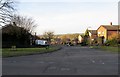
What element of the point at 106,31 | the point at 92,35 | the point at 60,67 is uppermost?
the point at 106,31

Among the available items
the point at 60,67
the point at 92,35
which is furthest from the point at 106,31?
the point at 60,67

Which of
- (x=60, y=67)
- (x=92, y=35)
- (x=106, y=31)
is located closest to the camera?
(x=60, y=67)

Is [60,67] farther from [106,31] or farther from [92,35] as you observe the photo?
[92,35]

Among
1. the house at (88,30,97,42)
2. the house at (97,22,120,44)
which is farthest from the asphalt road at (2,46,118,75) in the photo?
the house at (88,30,97,42)

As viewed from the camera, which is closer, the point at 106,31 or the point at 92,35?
the point at 106,31

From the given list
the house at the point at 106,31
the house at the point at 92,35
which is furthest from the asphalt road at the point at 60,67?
the house at the point at 92,35

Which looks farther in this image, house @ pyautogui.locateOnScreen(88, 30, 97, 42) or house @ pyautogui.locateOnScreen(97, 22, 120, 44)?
house @ pyautogui.locateOnScreen(88, 30, 97, 42)

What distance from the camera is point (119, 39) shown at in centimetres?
9769

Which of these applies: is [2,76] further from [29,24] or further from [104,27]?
[104,27]

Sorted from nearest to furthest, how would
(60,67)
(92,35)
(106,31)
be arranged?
(60,67) < (106,31) < (92,35)

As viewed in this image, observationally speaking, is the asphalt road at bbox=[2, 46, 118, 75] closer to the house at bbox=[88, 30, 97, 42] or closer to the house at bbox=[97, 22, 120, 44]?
the house at bbox=[97, 22, 120, 44]

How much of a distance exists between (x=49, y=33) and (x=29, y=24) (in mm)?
55507

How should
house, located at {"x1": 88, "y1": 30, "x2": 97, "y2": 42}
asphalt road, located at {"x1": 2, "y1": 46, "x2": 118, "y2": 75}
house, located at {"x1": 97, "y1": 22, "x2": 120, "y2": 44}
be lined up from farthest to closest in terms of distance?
house, located at {"x1": 88, "y1": 30, "x2": 97, "y2": 42}
house, located at {"x1": 97, "y1": 22, "x2": 120, "y2": 44}
asphalt road, located at {"x1": 2, "y1": 46, "x2": 118, "y2": 75}

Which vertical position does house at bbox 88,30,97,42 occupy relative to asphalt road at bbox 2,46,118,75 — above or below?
above
